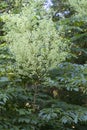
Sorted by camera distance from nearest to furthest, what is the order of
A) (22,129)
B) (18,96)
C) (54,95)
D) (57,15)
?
(22,129), (18,96), (54,95), (57,15)

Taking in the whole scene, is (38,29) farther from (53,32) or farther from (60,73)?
(60,73)

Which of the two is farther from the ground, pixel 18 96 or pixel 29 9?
pixel 29 9

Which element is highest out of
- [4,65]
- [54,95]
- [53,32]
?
[53,32]

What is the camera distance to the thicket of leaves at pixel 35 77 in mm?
4180

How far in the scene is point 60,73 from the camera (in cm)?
460

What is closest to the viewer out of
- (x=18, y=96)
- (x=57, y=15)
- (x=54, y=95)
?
(x=18, y=96)

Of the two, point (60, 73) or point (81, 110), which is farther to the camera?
point (60, 73)

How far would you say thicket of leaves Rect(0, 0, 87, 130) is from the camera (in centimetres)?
418

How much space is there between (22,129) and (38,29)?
52.5 inches

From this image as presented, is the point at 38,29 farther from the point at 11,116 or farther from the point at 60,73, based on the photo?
the point at 11,116

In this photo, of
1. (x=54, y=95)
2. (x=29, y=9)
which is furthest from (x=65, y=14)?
(x=29, y=9)

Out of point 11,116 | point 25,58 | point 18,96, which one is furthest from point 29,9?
point 11,116

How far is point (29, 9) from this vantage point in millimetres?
4660

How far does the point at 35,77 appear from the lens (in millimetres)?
4434
